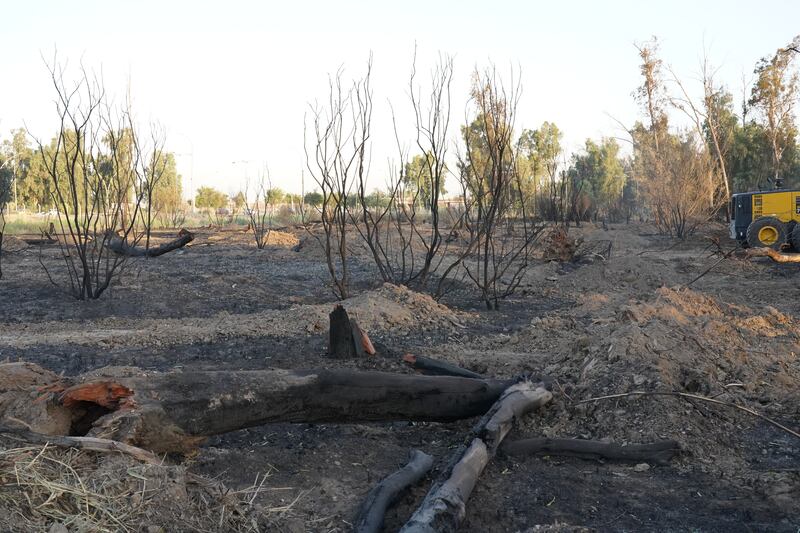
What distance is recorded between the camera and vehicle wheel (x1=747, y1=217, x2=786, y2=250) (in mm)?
16109

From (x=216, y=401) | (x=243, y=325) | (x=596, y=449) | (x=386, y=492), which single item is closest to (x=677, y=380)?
(x=596, y=449)

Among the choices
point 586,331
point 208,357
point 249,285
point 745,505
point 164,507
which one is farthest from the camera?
point 249,285

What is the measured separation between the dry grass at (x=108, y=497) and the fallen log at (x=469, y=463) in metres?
0.62

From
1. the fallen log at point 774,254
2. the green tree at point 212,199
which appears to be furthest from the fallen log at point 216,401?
the green tree at point 212,199

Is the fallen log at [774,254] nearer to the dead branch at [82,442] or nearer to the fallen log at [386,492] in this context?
the fallen log at [386,492]

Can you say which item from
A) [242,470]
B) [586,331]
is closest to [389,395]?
[242,470]

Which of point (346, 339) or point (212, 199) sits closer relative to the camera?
point (346, 339)

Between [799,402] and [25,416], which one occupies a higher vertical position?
[25,416]

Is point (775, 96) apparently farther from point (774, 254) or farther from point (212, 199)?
point (212, 199)

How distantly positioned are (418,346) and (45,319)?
15.9 ft

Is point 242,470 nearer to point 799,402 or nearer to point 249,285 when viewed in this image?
point 799,402

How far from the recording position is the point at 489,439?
12.5 feet

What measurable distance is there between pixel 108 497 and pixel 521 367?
3.76 meters

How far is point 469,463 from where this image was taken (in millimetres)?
3465
